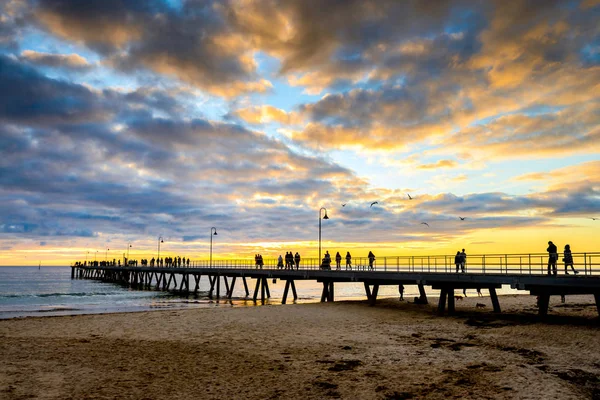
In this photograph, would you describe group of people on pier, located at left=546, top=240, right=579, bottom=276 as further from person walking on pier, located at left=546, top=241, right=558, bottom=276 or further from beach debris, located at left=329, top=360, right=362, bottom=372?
beach debris, located at left=329, top=360, right=362, bottom=372

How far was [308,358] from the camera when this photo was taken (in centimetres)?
1400

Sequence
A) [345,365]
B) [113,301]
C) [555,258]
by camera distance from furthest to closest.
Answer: [113,301]
[555,258]
[345,365]

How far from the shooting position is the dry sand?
10.7 meters

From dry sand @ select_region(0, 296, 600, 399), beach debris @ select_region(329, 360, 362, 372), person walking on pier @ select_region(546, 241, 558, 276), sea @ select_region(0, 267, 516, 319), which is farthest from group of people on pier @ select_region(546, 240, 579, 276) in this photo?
sea @ select_region(0, 267, 516, 319)

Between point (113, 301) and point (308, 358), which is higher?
point (308, 358)

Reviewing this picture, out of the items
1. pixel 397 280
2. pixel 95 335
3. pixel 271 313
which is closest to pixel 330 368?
pixel 95 335

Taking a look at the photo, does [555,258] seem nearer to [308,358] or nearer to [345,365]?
[345,365]

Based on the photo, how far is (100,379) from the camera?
39.2 ft

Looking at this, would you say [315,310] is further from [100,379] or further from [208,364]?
[100,379]

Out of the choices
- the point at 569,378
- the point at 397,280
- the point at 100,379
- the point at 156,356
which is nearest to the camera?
the point at 569,378

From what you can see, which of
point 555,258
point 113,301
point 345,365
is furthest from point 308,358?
point 113,301

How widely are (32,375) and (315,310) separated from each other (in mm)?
17528

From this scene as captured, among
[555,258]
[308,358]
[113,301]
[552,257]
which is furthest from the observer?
[113,301]

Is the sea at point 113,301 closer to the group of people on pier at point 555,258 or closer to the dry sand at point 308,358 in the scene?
the dry sand at point 308,358
